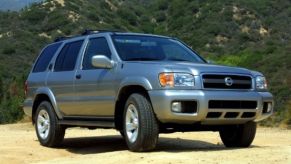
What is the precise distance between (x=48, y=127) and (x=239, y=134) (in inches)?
134

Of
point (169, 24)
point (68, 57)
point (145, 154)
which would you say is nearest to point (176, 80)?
point (145, 154)

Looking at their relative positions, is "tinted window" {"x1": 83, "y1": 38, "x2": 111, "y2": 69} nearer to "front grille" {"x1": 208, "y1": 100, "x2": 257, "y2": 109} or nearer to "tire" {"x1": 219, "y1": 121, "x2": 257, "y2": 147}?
"front grille" {"x1": 208, "y1": 100, "x2": 257, "y2": 109}

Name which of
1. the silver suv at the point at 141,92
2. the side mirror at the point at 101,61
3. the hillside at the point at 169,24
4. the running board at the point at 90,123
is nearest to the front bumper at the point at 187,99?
the silver suv at the point at 141,92

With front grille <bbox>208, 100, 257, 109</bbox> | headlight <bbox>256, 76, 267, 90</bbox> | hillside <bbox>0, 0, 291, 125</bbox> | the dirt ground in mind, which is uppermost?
hillside <bbox>0, 0, 291, 125</bbox>

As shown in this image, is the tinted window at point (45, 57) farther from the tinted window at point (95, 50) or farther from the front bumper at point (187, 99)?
the front bumper at point (187, 99)

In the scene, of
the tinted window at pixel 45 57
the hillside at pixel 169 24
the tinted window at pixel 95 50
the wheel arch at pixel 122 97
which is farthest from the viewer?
the hillside at pixel 169 24

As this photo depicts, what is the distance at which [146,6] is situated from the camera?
63.8 metres

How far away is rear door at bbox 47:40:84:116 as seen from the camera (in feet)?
33.8

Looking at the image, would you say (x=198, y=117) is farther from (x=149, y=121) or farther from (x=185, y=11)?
(x=185, y=11)

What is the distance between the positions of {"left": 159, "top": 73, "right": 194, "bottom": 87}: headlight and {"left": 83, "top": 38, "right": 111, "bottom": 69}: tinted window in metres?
1.51

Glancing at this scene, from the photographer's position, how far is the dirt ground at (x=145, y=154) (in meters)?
8.01

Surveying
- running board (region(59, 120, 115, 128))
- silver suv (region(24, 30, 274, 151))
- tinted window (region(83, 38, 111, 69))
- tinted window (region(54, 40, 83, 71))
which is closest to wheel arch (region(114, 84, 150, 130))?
silver suv (region(24, 30, 274, 151))

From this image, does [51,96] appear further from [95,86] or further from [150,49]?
[150,49]

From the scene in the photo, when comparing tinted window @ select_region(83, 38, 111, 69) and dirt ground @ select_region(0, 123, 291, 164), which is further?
tinted window @ select_region(83, 38, 111, 69)
